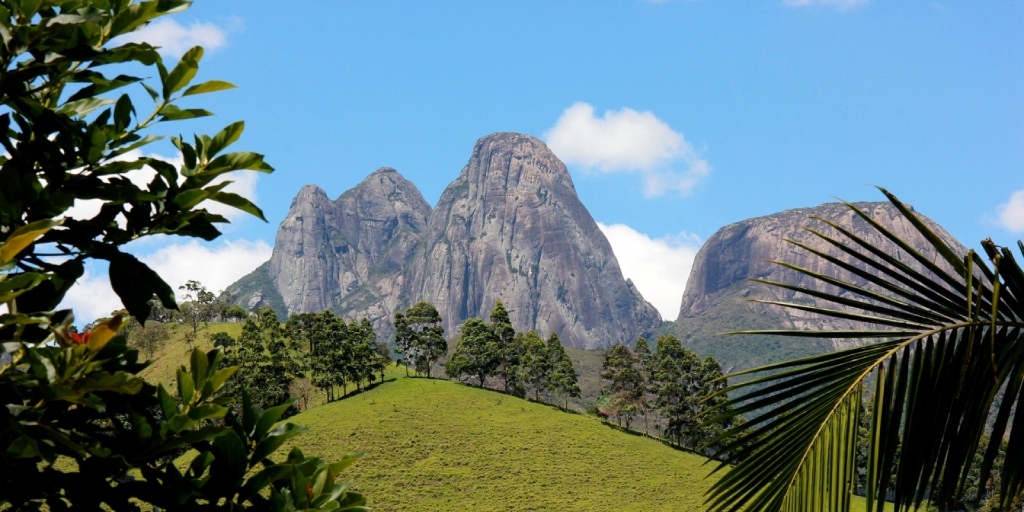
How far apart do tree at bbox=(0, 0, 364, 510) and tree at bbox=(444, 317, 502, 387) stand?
64722 mm

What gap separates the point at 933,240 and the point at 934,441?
624 millimetres

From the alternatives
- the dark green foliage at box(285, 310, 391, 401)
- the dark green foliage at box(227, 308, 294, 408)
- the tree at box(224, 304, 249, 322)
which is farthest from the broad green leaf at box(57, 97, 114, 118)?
the tree at box(224, 304, 249, 322)

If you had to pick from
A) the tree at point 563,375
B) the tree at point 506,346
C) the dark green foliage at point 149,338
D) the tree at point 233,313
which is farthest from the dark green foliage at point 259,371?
the tree at point 233,313

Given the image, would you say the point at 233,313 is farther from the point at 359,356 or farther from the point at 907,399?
the point at 907,399

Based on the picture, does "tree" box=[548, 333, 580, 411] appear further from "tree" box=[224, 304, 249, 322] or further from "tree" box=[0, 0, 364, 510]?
"tree" box=[0, 0, 364, 510]

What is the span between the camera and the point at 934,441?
2.46 meters

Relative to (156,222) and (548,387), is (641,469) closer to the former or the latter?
(548,387)

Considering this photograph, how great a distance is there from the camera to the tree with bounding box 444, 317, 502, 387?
219 ft

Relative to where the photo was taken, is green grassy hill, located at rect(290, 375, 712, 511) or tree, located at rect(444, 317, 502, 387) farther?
tree, located at rect(444, 317, 502, 387)

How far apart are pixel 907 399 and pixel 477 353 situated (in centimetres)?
6519

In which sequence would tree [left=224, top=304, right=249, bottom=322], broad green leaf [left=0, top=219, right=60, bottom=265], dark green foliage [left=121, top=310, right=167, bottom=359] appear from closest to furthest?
broad green leaf [left=0, top=219, right=60, bottom=265] < dark green foliage [left=121, top=310, right=167, bottom=359] < tree [left=224, top=304, right=249, bottom=322]

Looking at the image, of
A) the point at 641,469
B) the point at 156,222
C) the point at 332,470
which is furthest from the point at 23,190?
the point at 641,469

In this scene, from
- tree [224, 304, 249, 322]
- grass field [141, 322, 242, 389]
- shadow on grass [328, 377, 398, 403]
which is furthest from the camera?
tree [224, 304, 249, 322]

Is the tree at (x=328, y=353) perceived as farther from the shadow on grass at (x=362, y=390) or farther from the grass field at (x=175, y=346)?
the grass field at (x=175, y=346)
